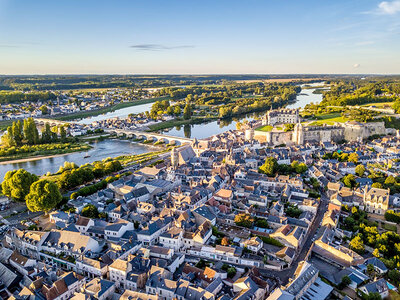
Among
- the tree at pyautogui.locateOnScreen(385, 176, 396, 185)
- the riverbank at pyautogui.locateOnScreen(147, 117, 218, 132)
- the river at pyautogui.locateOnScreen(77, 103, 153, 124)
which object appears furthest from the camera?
the river at pyautogui.locateOnScreen(77, 103, 153, 124)

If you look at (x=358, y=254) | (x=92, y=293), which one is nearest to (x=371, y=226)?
(x=358, y=254)

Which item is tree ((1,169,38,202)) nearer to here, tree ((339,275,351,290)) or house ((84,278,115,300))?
house ((84,278,115,300))

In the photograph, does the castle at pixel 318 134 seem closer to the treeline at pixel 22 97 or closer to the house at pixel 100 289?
the house at pixel 100 289

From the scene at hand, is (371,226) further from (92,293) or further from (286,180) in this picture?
(92,293)

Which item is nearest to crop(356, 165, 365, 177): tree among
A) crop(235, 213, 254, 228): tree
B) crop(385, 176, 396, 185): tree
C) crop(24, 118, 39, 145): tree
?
crop(385, 176, 396, 185): tree

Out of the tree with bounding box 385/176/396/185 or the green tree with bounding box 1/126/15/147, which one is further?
the green tree with bounding box 1/126/15/147

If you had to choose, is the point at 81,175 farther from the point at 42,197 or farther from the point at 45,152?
the point at 45,152

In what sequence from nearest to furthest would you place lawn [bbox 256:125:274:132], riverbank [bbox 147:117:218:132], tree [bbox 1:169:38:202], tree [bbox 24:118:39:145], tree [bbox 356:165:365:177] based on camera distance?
tree [bbox 1:169:38:202], tree [bbox 356:165:365:177], tree [bbox 24:118:39:145], lawn [bbox 256:125:274:132], riverbank [bbox 147:117:218:132]
